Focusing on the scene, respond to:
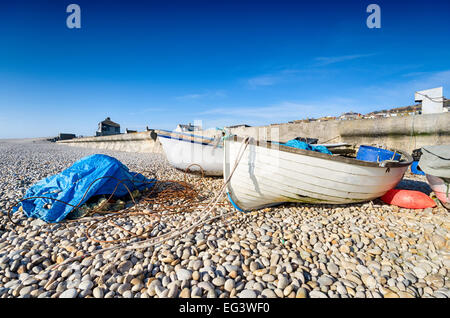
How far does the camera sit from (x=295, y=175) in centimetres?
321

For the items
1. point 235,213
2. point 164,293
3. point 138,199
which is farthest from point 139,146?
point 164,293

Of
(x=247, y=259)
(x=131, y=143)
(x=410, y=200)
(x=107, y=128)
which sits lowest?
(x=247, y=259)

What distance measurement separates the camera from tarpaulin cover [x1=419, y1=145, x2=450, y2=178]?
10.7 feet

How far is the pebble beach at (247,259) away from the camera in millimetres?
1910

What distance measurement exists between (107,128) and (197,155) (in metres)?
46.9

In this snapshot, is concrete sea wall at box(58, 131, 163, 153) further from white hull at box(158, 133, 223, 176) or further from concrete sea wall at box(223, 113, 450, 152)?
concrete sea wall at box(223, 113, 450, 152)

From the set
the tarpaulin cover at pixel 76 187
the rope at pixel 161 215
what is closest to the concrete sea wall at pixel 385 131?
the rope at pixel 161 215

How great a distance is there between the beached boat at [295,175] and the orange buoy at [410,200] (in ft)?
1.63

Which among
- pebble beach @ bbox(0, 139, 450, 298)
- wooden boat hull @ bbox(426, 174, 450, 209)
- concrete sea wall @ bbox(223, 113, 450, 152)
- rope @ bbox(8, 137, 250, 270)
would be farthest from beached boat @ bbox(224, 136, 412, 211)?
concrete sea wall @ bbox(223, 113, 450, 152)

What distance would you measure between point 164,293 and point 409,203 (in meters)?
4.46

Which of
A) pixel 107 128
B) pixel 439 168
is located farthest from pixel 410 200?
pixel 107 128

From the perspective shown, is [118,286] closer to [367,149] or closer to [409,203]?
[409,203]

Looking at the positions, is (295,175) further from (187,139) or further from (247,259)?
(187,139)

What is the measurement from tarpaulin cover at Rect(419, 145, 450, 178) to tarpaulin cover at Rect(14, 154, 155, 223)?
5.74 meters
